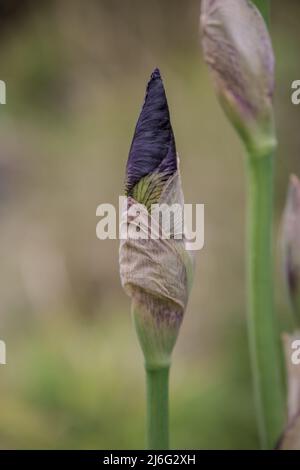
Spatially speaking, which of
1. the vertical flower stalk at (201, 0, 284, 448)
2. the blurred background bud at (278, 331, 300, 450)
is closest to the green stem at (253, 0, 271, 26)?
the vertical flower stalk at (201, 0, 284, 448)

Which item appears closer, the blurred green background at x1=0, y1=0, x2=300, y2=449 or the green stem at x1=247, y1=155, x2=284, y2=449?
the green stem at x1=247, y1=155, x2=284, y2=449

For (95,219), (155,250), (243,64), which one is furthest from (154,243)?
(95,219)

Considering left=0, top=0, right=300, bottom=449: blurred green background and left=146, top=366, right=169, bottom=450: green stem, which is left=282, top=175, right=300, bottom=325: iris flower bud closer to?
left=146, top=366, right=169, bottom=450: green stem

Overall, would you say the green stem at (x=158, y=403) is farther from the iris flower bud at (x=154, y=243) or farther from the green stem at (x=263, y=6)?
the green stem at (x=263, y=6)

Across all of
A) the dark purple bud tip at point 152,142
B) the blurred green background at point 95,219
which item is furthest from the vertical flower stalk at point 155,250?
the blurred green background at point 95,219

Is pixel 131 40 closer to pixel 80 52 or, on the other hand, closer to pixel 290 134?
pixel 80 52

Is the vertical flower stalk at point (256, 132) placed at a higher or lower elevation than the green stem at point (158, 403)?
higher

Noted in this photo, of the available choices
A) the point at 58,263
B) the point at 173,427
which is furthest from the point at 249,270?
the point at 58,263
